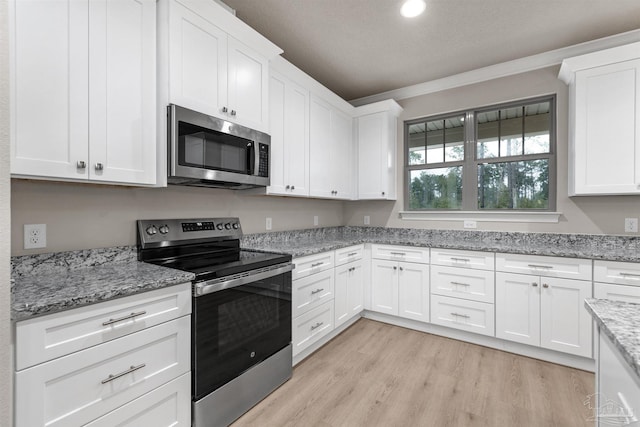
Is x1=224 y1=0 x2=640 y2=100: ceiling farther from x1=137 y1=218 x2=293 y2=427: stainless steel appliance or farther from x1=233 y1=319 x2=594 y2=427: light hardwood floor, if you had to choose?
x1=233 y1=319 x2=594 y2=427: light hardwood floor

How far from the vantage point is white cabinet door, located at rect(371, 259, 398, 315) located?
319cm

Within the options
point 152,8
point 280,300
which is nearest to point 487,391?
point 280,300

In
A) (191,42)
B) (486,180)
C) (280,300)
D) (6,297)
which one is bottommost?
(280,300)

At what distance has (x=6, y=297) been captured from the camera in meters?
0.82

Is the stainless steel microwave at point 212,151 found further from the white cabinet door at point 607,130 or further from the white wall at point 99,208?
the white cabinet door at point 607,130

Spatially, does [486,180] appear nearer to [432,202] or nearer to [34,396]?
[432,202]

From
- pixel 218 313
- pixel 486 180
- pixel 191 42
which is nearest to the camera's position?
pixel 218 313

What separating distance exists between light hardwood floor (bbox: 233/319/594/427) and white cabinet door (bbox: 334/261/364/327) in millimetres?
296

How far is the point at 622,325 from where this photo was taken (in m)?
0.84

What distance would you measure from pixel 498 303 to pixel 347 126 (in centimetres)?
245

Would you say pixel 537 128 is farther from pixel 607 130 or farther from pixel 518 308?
pixel 518 308

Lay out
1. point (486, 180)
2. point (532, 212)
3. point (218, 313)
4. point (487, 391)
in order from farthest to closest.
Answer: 1. point (486, 180)
2. point (532, 212)
3. point (487, 391)
4. point (218, 313)

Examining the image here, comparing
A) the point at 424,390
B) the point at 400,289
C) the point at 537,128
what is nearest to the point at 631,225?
the point at 537,128

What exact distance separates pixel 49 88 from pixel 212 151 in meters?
0.81
